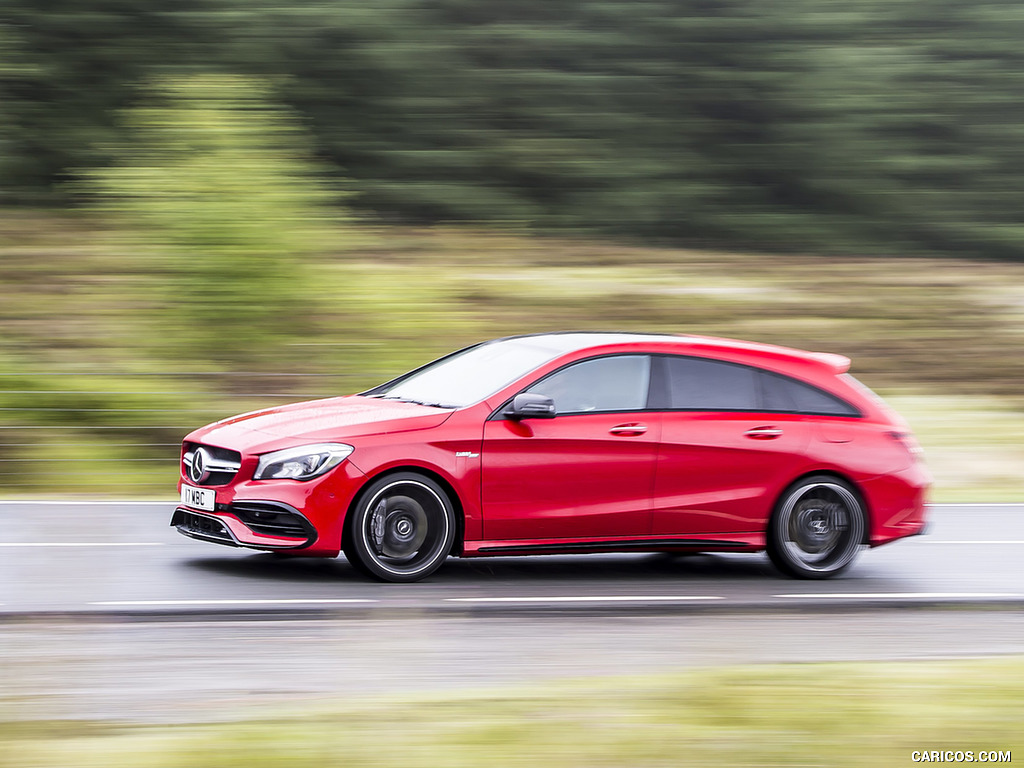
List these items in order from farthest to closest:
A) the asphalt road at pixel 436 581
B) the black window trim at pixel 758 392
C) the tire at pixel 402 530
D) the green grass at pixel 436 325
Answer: the green grass at pixel 436 325 < the black window trim at pixel 758 392 < the tire at pixel 402 530 < the asphalt road at pixel 436 581

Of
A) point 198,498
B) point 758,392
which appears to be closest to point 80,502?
point 198,498

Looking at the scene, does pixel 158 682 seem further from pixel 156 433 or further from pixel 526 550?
pixel 156 433

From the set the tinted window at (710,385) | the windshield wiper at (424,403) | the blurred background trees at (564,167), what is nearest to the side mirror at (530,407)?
the windshield wiper at (424,403)

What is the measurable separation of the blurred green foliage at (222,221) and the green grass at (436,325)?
0.63 feet

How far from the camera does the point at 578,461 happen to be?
8445 mm

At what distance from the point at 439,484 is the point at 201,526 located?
1417 mm

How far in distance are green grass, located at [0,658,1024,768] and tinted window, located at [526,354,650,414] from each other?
2916 millimetres

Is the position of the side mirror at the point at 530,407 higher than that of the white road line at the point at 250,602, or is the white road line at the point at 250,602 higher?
the side mirror at the point at 530,407

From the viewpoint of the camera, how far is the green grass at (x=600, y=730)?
4.52 m

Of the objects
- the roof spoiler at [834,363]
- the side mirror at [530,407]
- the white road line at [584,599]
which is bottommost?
the white road line at [584,599]

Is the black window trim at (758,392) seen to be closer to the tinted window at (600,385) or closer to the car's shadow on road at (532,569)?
the tinted window at (600,385)

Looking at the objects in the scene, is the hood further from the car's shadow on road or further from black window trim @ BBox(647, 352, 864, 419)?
black window trim @ BBox(647, 352, 864, 419)

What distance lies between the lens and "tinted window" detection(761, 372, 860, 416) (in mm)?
9094

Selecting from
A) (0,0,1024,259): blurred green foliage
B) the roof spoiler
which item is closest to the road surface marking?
the roof spoiler
